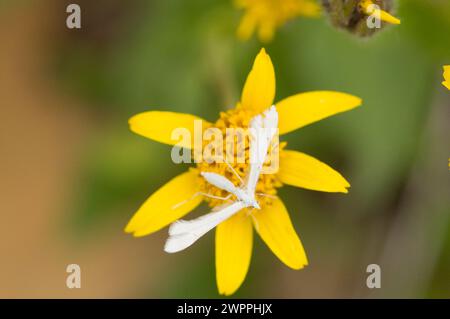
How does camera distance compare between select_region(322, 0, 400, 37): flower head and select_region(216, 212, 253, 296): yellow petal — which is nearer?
select_region(322, 0, 400, 37): flower head

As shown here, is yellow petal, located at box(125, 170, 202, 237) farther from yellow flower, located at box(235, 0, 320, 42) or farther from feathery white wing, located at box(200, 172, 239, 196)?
yellow flower, located at box(235, 0, 320, 42)

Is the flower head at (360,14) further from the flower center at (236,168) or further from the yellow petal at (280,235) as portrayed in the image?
the yellow petal at (280,235)

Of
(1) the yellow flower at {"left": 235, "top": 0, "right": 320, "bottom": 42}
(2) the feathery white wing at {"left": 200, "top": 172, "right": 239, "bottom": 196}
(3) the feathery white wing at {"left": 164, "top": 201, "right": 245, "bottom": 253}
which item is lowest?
(3) the feathery white wing at {"left": 164, "top": 201, "right": 245, "bottom": 253}

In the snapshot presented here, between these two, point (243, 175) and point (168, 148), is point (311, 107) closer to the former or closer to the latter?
point (243, 175)

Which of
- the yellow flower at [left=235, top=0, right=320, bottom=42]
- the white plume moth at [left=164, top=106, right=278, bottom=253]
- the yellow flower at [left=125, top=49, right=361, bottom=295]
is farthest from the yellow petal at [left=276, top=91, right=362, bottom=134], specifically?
the yellow flower at [left=235, top=0, right=320, bottom=42]

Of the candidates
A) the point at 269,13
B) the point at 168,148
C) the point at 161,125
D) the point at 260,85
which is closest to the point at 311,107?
the point at 260,85

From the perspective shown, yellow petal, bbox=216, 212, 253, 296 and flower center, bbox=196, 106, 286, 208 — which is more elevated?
flower center, bbox=196, 106, 286, 208
